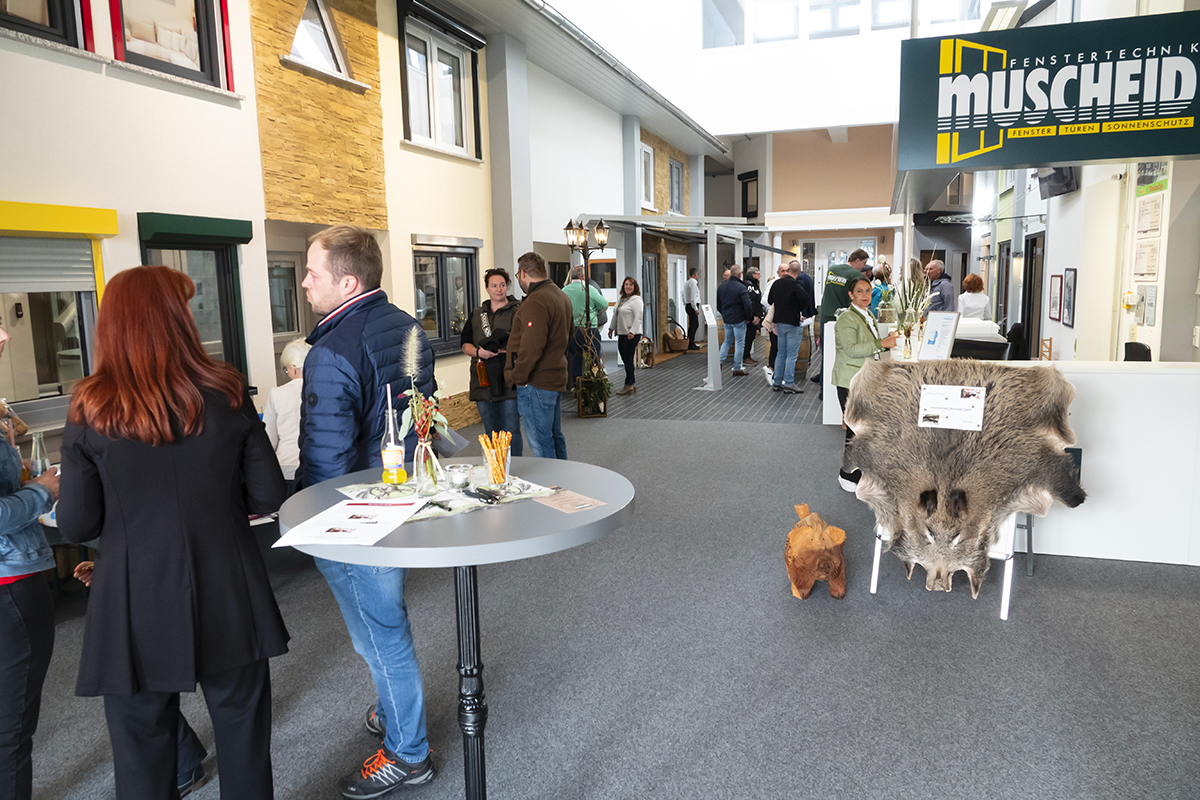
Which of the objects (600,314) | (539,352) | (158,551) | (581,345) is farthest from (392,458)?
(600,314)

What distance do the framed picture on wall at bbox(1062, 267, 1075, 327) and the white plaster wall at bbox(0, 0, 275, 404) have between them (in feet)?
24.4

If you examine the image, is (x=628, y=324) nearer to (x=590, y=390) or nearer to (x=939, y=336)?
(x=590, y=390)

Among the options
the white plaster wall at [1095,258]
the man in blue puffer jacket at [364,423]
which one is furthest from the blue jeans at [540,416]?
the white plaster wall at [1095,258]

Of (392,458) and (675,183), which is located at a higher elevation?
(675,183)

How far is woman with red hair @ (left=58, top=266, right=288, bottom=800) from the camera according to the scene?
1.83 metres

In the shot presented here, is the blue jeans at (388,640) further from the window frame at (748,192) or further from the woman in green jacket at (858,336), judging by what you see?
the window frame at (748,192)

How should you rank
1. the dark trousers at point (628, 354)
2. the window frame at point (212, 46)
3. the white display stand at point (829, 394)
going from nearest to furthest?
1. the window frame at point (212, 46)
2. the white display stand at point (829, 394)
3. the dark trousers at point (628, 354)

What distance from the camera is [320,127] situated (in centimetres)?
664

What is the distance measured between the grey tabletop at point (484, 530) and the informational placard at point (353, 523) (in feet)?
0.06

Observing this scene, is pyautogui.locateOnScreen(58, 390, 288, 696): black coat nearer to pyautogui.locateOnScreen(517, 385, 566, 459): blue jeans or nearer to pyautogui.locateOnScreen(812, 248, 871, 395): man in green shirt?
pyautogui.locateOnScreen(517, 385, 566, 459): blue jeans

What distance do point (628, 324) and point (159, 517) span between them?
9.55 m

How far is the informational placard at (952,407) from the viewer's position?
3.68m

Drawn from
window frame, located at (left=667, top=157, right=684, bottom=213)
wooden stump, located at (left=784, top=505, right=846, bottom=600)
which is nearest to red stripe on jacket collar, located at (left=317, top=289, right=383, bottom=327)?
wooden stump, located at (left=784, top=505, right=846, bottom=600)

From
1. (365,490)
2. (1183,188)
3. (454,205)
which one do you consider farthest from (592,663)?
(454,205)
